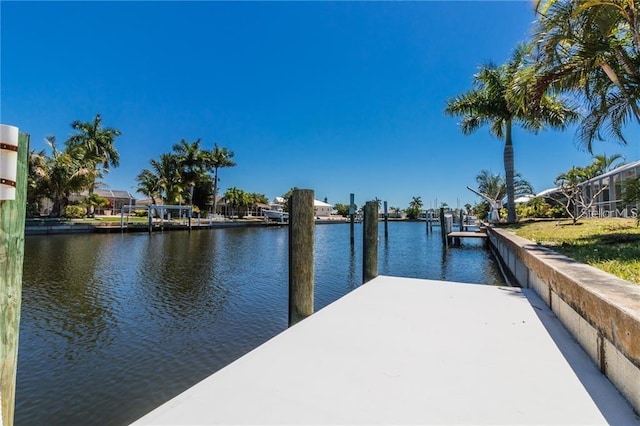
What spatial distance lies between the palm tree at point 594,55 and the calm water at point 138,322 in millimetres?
5016

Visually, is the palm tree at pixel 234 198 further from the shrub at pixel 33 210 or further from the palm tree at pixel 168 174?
the shrub at pixel 33 210

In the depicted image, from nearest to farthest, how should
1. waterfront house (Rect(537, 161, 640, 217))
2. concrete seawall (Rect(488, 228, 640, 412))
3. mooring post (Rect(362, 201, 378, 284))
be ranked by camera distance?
concrete seawall (Rect(488, 228, 640, 412)) < mooring post (Rect(362, 201, 378, 284)) < waterfront house (Rect(537, 161, 640, 217))

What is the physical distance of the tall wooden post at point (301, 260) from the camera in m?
3.92

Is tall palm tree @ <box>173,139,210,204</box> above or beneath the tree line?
above

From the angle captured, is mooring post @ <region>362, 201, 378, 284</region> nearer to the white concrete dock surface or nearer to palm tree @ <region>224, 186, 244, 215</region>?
the white concrete dock surface

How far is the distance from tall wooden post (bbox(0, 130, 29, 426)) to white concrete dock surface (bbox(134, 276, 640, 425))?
25.8 inches

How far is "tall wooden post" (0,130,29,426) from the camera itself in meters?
1.50

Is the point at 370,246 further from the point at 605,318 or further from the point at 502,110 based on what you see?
the point at 502,110

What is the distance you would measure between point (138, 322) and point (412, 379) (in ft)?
18.6

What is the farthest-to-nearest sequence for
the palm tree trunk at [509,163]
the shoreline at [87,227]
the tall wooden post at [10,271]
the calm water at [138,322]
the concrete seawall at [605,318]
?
1. the shoreline at [87,227]
2. the palm tree trunk at [509,163]
3. the calm water at [138,322]
4. the concrete seawall at [605,318]
5. the tall wooden post at [10,271]

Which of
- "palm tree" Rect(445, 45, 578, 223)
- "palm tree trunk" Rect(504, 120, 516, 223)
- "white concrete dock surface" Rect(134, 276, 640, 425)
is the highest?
"palm tree" Rect(445, 45, 578, 223)

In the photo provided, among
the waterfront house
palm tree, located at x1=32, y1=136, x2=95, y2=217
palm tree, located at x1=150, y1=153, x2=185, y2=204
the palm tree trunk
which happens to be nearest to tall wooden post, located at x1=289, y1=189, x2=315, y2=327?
the waterfront house

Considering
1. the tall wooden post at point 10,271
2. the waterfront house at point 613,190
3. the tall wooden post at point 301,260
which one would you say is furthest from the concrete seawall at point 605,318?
the waterfront house at point 613,190

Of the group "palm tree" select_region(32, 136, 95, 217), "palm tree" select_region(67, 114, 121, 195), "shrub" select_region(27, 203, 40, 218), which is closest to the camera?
"palm tree" select_region(32, 136, 95, 217)
